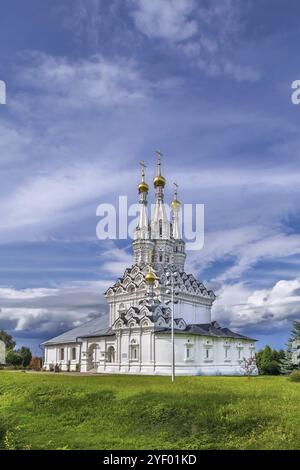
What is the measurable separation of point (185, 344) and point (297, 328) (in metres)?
8.34

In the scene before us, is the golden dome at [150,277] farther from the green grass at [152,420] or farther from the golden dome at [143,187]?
the green grass at [152,420]

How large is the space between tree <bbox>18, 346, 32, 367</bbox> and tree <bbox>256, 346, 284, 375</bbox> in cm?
2437

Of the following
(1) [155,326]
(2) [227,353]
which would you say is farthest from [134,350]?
(2) [227,353]

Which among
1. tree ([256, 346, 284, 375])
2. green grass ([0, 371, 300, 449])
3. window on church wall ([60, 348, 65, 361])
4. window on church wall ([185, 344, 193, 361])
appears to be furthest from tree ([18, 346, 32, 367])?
green grass ([0, 371, 300, 449])

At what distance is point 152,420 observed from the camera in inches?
493

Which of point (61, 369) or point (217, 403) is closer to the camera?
point (217, 403)


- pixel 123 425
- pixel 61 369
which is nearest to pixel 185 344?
pixel 61 369

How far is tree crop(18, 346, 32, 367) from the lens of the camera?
50.8 meters

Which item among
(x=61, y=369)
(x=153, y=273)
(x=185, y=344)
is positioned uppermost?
(x=153, y=273)

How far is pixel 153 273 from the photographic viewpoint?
41.1 metres

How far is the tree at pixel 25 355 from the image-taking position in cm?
5085
